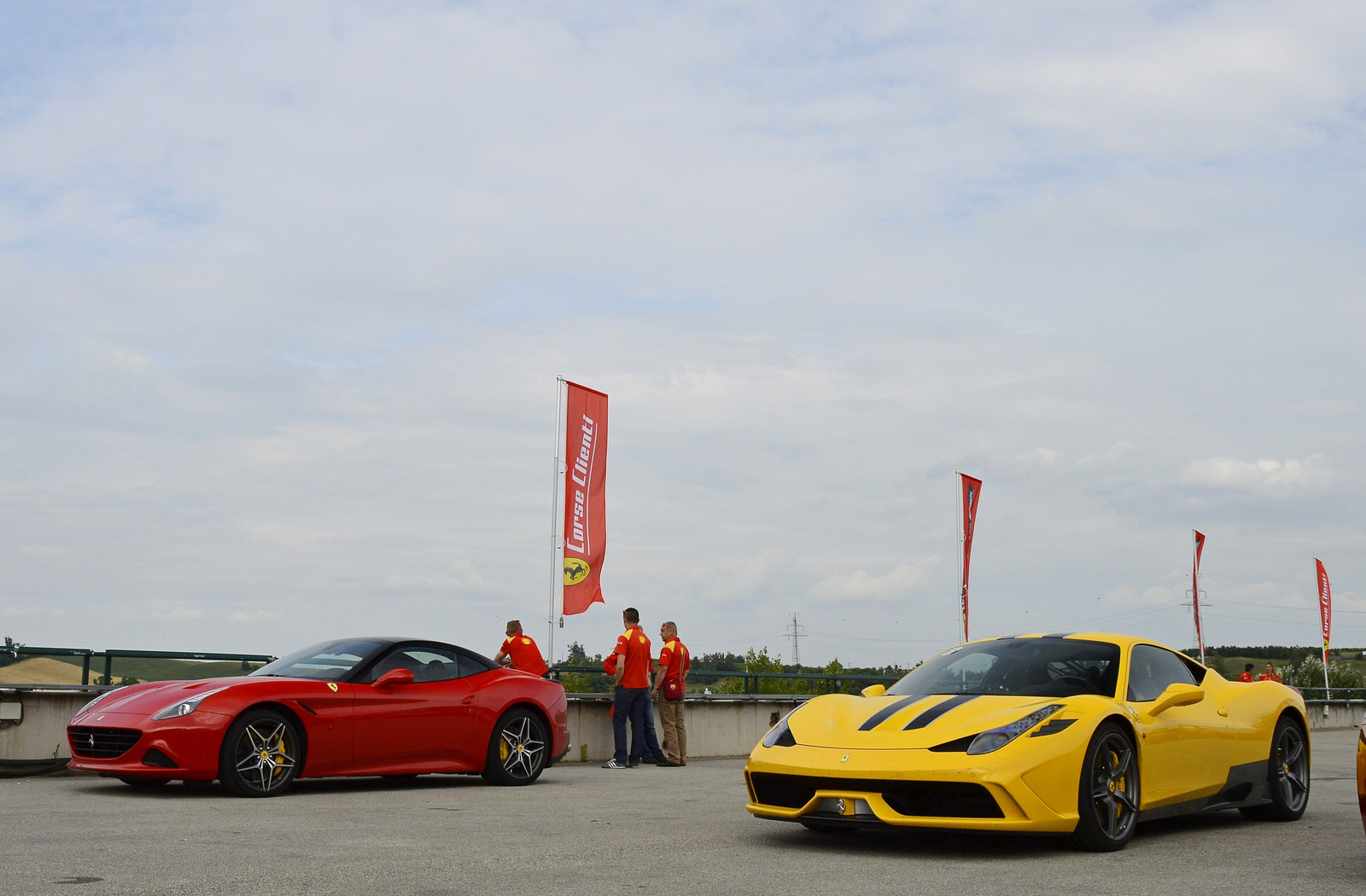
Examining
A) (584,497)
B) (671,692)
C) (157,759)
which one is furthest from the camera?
(584,497)

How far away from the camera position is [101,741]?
32.8 feet

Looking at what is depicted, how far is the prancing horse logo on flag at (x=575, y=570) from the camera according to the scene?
1766 centimetres

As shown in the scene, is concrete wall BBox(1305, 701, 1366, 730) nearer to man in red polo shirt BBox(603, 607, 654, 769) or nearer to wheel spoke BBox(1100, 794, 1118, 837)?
man in red polo shirt BBox(603, 607, 654, 769)

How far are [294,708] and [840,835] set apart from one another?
4831 millimetres

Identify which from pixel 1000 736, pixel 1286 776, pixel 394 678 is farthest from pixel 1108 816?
pixel 394 678

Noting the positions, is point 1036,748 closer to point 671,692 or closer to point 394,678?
point 394,678

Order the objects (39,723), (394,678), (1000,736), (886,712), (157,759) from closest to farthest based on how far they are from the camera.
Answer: (1000,736) < (886,712) < (157,759) < (394,678) < (39,723)

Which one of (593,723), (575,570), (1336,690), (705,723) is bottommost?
(1336,690)

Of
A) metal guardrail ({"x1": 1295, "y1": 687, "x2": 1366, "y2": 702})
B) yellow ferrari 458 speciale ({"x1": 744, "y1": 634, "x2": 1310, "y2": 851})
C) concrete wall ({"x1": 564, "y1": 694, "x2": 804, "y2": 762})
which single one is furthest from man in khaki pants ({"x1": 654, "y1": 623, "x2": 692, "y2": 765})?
metal guardrail ({"x1": 1295, "y1": 687, "x2": 1366, "y2": 702})

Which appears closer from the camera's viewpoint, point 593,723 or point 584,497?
point 593,723

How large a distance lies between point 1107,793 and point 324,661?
21.9 ft

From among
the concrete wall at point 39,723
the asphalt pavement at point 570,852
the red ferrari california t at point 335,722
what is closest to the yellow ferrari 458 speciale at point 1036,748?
the asphalt pavement at point 570,852

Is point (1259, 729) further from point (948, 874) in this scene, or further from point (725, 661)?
point (725, 661)

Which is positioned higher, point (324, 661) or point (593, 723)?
point (324, 661)
